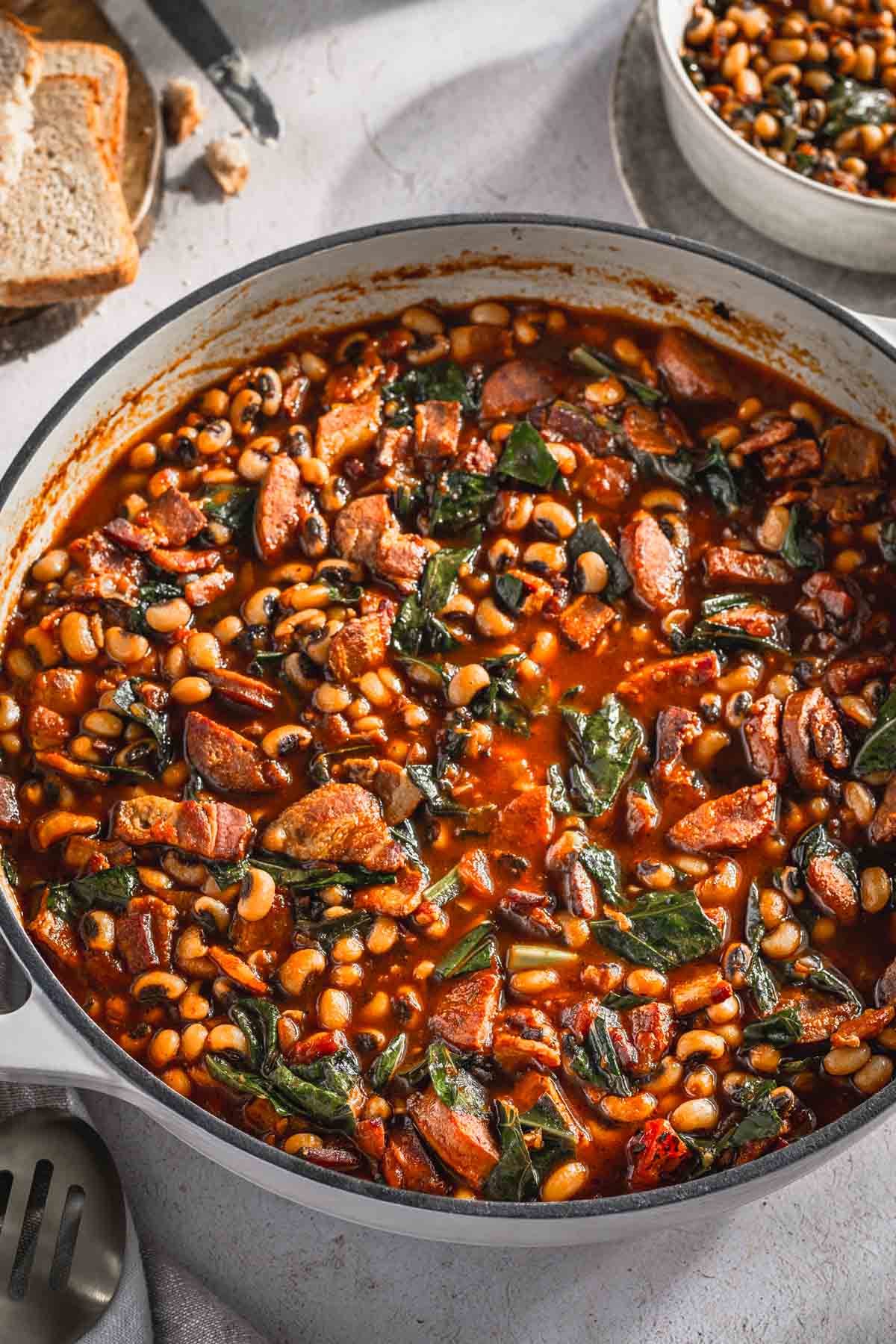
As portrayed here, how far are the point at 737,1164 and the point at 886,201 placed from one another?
258 cm

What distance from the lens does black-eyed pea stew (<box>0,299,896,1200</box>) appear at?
3.09 meters

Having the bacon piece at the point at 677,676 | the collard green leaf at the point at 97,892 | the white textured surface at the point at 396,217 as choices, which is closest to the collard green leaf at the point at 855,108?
the white textured surface at the point at 396,217

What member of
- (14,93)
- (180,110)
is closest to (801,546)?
(180,110)

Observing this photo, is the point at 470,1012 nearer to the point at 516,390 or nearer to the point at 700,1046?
the point at 700,1046

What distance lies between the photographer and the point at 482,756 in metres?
3.41

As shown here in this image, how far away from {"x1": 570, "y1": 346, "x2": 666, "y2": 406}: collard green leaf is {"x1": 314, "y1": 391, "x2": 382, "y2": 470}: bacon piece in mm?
585

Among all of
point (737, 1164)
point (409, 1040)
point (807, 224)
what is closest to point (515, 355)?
point (807, 224)

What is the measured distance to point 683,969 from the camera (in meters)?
3.19

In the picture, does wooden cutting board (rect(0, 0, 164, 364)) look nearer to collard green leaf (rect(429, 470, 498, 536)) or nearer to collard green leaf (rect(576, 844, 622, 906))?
collard green leaf (rect(429, 470, 498, 536))

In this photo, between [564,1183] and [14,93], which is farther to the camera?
[14,93]

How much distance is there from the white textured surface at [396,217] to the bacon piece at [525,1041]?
2.08 ft

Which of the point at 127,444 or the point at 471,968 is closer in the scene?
the point at 471,968

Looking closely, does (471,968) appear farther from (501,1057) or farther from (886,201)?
(886,201)

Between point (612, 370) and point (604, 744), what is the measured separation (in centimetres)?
115
